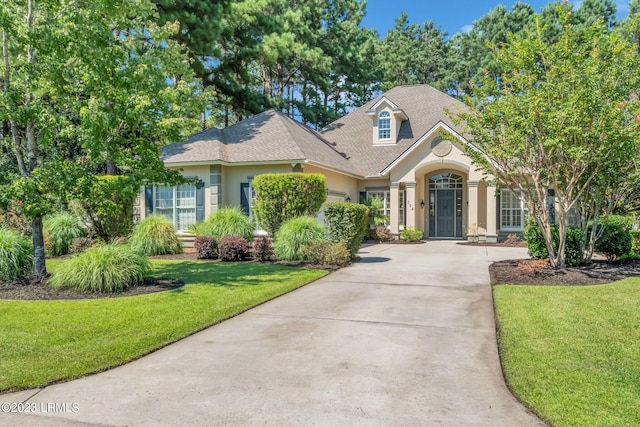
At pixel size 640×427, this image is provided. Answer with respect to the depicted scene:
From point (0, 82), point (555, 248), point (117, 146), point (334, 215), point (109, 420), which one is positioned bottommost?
point (109, 420)

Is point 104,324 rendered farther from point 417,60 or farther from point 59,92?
point 417,60

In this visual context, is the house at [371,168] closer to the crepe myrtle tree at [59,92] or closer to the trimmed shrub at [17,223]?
the trimmed shrub at [17,223]

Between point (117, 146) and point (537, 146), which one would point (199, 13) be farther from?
point (537, 146)

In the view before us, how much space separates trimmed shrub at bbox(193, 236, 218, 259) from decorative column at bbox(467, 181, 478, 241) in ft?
36.7

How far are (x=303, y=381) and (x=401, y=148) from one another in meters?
18.6

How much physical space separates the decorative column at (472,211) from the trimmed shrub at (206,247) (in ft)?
36.7

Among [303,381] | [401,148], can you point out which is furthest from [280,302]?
[401,148]

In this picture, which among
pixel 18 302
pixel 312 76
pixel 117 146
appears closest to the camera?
pixel 18 302

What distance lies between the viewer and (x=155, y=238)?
14594mm

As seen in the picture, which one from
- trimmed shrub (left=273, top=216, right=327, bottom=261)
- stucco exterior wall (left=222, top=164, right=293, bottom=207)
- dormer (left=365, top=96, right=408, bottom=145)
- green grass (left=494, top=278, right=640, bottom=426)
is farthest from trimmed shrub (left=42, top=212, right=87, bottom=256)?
dormer (left=365, top=96, right=408, bottom=145)

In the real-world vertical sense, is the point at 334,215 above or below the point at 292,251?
above

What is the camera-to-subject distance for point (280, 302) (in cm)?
759

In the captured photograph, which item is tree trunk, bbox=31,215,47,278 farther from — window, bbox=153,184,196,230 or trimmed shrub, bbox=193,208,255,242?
window, bbox=153,184,196,230

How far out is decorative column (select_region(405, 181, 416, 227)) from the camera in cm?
1959
